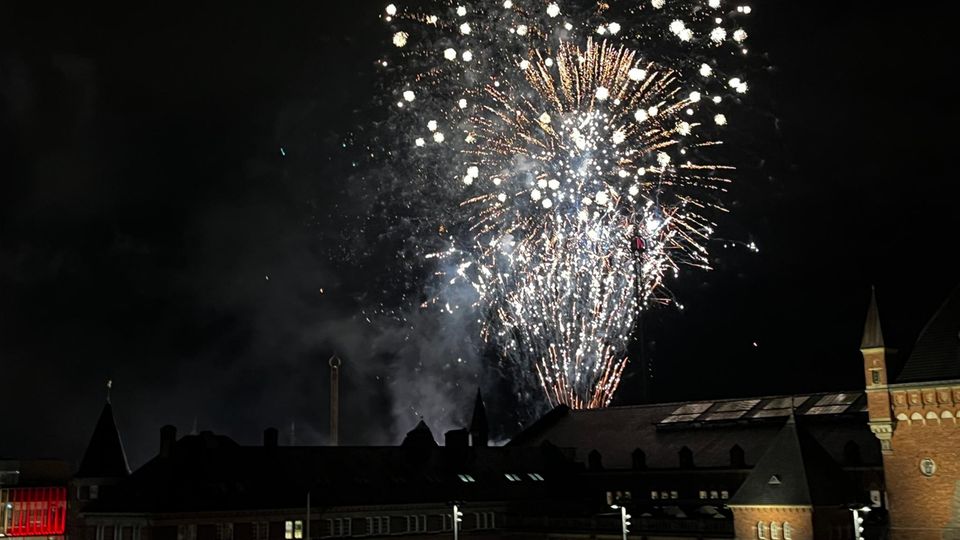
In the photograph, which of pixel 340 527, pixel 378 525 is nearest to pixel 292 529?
pixel 340 527

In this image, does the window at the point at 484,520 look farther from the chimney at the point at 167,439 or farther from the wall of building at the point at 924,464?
the wall of building at the point at 924,464

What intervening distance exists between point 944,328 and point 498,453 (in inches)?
1453

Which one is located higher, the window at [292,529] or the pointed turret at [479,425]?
the pointed turret at [479,425]

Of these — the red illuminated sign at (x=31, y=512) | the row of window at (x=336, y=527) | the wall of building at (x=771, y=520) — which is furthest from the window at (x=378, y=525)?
the red illuminated sign at (x=31, y=512)

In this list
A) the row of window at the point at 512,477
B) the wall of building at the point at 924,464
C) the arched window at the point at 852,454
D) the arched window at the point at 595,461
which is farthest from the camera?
the arched window at the point at 595,461

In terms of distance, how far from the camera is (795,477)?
64.5 m

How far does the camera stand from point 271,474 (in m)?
76.0

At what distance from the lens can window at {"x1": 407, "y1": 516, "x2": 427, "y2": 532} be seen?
7869 centimetres

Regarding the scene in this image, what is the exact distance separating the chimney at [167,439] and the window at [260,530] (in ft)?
23.7

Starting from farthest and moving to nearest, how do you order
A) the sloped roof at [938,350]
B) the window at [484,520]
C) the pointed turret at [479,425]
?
the pointed turret at [479,425]
the window at [484,520]
the sloped roof at [938,350]

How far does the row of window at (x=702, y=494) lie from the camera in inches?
3103

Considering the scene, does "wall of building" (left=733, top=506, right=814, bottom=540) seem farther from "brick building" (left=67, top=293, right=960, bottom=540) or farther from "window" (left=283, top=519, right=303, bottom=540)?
"window" (left=283, top=519, right=303, bottom=540)

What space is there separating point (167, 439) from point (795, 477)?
1546 inches

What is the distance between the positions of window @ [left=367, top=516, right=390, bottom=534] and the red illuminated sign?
1701 inches
